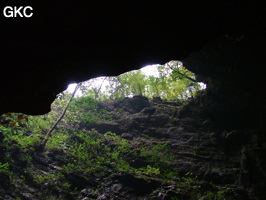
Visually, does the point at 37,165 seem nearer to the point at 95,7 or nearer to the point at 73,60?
the point at 73,60

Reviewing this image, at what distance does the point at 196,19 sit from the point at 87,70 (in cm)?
370

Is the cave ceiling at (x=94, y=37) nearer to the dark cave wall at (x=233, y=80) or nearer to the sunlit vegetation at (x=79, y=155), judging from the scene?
the dark cave wall at (x=233, y=80)

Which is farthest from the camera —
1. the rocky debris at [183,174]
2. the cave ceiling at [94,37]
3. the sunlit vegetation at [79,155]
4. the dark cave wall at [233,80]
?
the sunlit vegetation at [79,155]

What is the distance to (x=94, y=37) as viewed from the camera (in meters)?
5.09

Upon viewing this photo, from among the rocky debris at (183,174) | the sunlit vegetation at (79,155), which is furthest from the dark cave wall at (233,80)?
the sunlit vegetation at (79,155)

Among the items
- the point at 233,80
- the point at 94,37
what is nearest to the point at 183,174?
the point at 233,80

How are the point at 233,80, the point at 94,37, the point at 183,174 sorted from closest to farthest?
the point at 94,37 < the point at 233,80 < the point at 183,174

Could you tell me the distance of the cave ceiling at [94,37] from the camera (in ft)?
14.1

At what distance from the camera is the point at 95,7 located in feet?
14.2

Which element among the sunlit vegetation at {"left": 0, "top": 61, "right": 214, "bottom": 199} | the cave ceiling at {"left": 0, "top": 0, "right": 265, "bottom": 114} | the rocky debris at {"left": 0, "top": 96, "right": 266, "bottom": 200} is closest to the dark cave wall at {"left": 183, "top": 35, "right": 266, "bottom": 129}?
the rocky debris at {"left": 0, "top": 96, "right": 266, "bottom": 200}

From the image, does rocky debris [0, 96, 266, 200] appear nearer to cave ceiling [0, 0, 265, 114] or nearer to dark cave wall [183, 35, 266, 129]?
dark cave wall [183, 35, 266, 129]

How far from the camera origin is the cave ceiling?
4.29 m

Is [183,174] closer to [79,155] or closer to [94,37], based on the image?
[79,155]

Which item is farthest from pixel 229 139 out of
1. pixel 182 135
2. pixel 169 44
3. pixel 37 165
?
pixel 37 165
